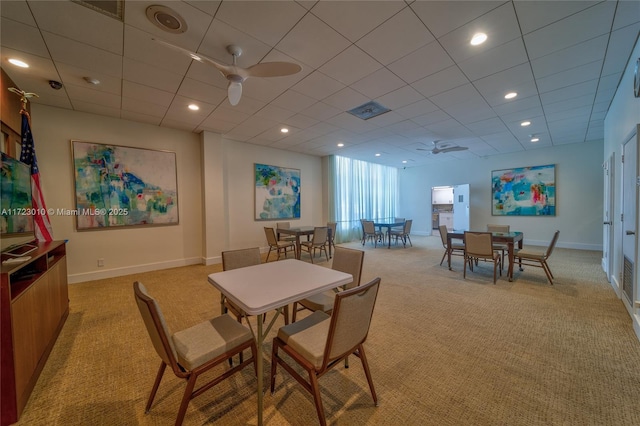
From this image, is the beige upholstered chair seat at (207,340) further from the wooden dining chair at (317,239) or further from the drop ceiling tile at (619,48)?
the drop ceiling tile at (619,48)

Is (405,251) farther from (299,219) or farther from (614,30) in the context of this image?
(614,30)

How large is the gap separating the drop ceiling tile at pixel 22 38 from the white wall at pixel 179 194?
72.0 inches

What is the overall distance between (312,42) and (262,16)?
→ 523mm

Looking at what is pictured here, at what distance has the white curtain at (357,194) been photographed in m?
7.52

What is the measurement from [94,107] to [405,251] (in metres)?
7.01

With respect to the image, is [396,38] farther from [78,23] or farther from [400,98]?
[78,23]

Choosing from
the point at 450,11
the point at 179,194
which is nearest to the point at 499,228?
the point at 450,11

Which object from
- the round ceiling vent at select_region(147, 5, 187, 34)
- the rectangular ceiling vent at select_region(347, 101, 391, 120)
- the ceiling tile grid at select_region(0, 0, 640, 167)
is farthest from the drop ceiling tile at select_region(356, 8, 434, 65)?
the round ceiling vent at select_region(147, 5, 187, 34)

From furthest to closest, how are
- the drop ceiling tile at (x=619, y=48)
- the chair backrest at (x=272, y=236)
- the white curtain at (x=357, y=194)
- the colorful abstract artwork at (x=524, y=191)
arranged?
the white curtain at (x=357, y=194) < the colorful abstract artwork at (x=524, y=191) < the chair backrest at (x=272, y=236) < the drop ceiling tile at (x=619, y=48)

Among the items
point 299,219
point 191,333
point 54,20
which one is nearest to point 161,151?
point 54,20

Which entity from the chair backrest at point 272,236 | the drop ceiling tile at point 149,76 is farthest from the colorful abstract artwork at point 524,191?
the drop ceiling tile at point 149,76

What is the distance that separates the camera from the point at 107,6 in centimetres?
186

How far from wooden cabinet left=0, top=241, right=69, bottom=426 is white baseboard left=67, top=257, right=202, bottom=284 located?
189cm

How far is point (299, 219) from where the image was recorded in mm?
7020
